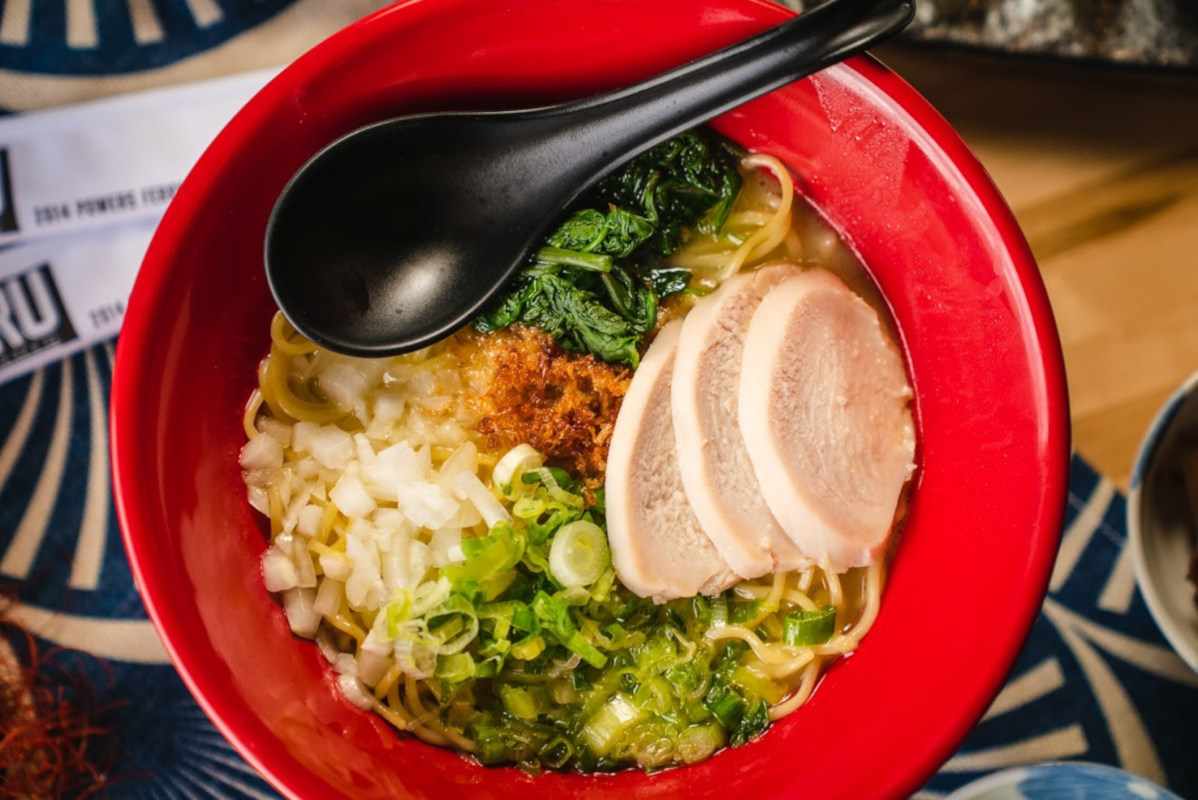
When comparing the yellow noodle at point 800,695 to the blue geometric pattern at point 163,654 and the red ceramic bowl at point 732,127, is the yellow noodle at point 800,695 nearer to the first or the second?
the red ceramic bowl at point 732,127

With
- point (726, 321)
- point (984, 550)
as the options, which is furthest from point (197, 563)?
point (984, 550)

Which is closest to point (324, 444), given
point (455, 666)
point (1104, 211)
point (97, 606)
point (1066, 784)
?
point (455, 666)

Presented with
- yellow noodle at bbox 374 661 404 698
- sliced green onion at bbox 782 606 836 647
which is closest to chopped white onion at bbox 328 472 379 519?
yellow noodle at bbox 374 661 404 698

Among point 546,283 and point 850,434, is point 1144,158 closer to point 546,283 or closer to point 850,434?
point 850,434

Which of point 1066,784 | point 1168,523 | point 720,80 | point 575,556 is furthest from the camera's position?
point 1168,523

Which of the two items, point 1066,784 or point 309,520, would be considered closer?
point 309,520

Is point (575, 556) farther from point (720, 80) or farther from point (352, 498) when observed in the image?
point (720, 80)
